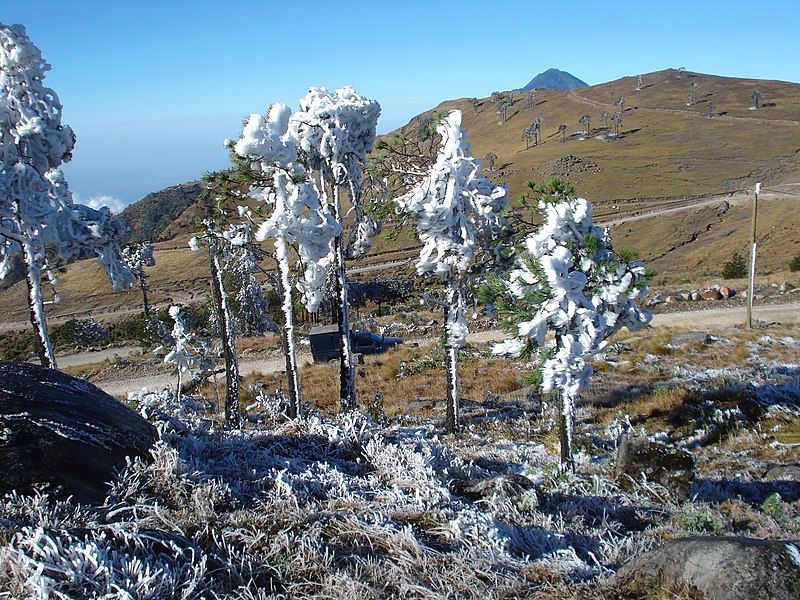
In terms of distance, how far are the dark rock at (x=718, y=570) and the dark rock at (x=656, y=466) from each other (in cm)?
368

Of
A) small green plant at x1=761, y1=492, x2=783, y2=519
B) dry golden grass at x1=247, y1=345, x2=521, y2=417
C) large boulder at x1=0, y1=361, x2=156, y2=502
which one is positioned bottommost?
dry golden grass at x1=247, y1=345, x2=521, y2=417

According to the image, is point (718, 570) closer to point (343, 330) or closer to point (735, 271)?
point (343, 330)

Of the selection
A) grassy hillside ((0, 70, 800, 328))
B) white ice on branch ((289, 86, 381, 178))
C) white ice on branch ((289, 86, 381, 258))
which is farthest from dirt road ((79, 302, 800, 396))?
white ice on branch ((289, 86, 381, 178))

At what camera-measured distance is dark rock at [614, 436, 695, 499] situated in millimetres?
7281

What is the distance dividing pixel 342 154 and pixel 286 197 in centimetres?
208

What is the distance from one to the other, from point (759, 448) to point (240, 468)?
9.46 metres

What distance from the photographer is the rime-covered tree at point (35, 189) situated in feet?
31.6

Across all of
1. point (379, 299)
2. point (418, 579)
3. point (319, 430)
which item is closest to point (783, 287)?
point (379, 299)

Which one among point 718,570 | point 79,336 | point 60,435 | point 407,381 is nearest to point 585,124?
point 79,336

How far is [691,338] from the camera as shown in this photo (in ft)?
69.3

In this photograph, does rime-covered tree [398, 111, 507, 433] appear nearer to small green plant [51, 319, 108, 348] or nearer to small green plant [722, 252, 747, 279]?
small green plant [722, 252, 747, 279]

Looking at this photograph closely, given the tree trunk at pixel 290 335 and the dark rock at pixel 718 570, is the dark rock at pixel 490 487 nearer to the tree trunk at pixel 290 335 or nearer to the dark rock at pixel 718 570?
the dark rock at pixel 718 570

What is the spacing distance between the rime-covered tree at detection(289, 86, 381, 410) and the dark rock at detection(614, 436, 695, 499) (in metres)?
5.97

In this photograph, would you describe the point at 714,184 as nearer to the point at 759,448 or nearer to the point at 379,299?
the point at 379,299
